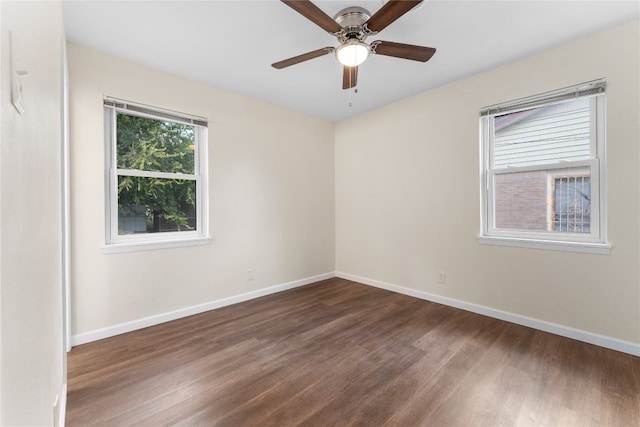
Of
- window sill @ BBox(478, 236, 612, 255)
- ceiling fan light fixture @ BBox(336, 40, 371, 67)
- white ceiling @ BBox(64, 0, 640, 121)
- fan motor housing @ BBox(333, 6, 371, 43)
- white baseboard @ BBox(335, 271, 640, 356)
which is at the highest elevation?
white ceiling @ BBox(64, 0, 640, 121)

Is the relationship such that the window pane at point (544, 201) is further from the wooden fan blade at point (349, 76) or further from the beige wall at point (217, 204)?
the beige wall at point (217, 204)

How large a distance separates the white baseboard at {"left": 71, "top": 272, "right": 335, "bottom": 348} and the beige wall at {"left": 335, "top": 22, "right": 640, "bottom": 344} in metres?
1.27

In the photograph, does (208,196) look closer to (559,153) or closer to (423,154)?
(423,154)

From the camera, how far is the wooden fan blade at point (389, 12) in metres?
1.52

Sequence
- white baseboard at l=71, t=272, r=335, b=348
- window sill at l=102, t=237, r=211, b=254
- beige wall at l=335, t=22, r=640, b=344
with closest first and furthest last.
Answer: beige wall at l=335, t=22, r=640, b=344
white baseboard at l=71, t=272, r=335, b=348
window sill at l=102, t=237, r=211, b=254

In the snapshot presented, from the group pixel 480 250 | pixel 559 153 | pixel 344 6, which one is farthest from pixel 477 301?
pixel 344 6

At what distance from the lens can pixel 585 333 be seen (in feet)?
8.05

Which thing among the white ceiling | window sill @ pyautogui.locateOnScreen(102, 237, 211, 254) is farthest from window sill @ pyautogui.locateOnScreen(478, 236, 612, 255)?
window sill @ pyautogui.locateOnScreen(102, 237, 211, 254)

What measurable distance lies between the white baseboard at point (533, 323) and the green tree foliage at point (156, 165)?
2.88 meters

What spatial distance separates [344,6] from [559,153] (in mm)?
2398

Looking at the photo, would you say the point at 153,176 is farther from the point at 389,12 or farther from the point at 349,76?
the point at 389,12

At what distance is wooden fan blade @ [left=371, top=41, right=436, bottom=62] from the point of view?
1962 mm

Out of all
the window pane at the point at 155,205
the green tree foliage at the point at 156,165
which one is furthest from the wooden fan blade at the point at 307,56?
the window pane at the point at 155,205

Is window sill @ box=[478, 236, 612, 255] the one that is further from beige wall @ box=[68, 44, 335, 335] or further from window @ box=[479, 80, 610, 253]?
beige wall @ box=[68, 44, 335, 335]
